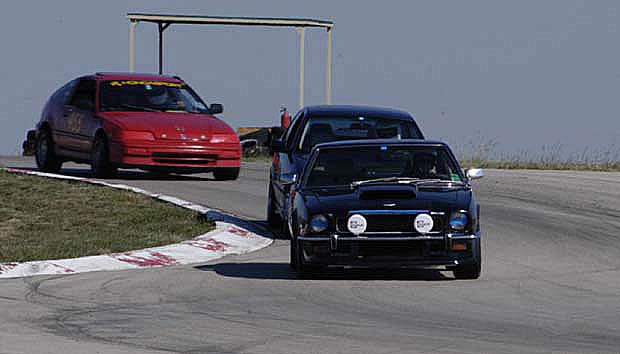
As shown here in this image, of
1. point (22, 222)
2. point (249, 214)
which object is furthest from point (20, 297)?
point (249, 214)

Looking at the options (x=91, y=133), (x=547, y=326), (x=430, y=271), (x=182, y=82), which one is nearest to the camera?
(x=547, y=326)

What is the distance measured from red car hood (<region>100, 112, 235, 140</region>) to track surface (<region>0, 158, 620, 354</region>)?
669cm

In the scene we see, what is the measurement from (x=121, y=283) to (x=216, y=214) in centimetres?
538

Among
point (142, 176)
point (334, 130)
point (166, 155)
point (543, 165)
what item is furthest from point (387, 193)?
point (543, 165)

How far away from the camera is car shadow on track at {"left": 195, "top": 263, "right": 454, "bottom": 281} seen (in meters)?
11.9

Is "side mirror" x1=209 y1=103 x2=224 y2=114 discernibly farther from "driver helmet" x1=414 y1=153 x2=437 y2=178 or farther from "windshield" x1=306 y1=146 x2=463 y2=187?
"driver helmet" x1=414 y1=153 x2=437 y2=178

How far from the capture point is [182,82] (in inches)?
928

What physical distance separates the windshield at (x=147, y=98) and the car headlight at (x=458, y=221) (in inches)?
455

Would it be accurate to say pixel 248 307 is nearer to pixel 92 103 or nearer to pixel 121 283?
pixel 121 283

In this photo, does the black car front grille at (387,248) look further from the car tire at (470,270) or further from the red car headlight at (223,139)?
the red car headlight at (223,139)

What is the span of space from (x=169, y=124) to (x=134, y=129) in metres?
0.57

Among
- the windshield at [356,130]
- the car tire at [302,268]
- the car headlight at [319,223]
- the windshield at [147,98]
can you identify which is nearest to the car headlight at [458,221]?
the car headlight at [319,223]

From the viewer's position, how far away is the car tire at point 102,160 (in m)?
21.8

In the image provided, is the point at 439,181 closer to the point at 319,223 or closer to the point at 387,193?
the point at 387,193
